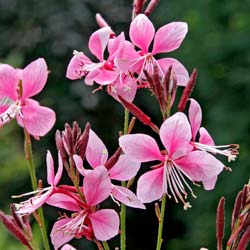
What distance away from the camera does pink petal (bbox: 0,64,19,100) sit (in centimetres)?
114

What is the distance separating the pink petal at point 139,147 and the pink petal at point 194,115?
73mm

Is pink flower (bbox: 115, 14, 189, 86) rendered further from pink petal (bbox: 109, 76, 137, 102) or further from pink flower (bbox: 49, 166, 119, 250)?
pink flower (bbox: 49, 166, 119, 250)

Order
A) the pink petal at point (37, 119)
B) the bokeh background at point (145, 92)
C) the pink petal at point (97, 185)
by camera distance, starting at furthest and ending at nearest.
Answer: the bokeh background at point (145, 92)
the pink petal at point (37, 119)
the pink petal at point (97, 185)

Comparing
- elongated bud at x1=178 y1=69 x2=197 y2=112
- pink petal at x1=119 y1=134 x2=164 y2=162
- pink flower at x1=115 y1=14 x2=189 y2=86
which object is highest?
pink flower at x1=115 y1=14 x2=189 y2=86

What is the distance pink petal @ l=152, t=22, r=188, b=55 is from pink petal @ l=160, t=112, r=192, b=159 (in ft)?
0.45

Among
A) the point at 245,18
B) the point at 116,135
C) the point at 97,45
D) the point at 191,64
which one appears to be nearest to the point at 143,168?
the point at 116,135

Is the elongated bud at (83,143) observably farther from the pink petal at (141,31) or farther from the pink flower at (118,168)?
the pink petal at (141,31)

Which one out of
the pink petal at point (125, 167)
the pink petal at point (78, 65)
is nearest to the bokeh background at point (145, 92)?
the pink petal at point (78, 65)

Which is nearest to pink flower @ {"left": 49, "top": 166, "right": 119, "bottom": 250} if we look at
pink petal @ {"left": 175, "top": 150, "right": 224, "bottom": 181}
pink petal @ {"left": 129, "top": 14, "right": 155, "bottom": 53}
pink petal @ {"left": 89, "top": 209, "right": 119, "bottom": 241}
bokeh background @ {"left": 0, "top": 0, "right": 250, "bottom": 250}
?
pink petal @ {"left": 89, "top": 209, "right": 119, "bottom": 241}

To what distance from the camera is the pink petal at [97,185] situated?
1019mm

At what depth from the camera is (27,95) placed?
1151 millimetres

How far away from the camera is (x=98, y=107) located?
3.45 meters

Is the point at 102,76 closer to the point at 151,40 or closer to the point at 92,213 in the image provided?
the point at 151,40

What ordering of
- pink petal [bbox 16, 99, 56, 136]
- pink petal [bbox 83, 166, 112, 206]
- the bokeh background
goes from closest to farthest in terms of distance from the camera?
pink petal [bbox 83, 166, 112, 206]
pink petal [bbox 16, 99, 56, 136]
the bokeh background
